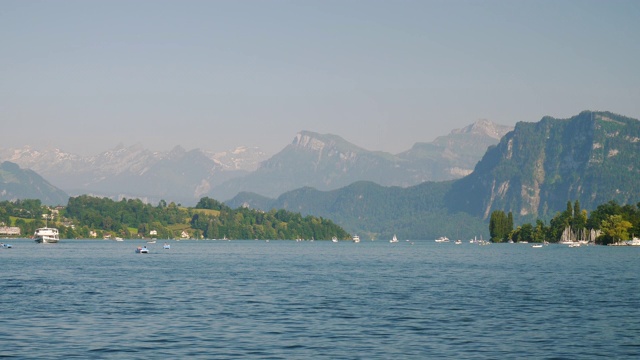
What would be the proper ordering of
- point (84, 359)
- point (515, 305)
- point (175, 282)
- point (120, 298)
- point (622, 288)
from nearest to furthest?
point (84, 359) → point (515, 305) → point (120, 298) → point (622, 288) → point (175, 282)

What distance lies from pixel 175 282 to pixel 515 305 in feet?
162

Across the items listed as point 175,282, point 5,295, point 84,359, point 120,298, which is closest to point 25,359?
point 84,359

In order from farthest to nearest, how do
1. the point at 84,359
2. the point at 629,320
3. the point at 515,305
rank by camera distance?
the point at 515,305, the point at 629,320, the point at 84,359

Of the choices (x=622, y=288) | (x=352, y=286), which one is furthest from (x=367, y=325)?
(x=622, y=288)

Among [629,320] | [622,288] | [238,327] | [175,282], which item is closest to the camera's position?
[238,327]

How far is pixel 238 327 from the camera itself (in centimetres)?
6756

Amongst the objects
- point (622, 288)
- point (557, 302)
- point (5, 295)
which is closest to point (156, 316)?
point (5, 295)

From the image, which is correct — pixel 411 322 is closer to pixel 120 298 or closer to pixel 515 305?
pixel 515 305

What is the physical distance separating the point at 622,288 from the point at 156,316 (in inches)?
2366

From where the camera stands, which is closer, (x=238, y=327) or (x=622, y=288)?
(x=238, y=327)

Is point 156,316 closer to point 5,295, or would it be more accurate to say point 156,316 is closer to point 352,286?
point 5,295

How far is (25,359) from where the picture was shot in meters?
52.8

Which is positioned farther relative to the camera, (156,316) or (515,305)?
(515,305)

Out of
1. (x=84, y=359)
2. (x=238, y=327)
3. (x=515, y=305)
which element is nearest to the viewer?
(x=84, y=359)
